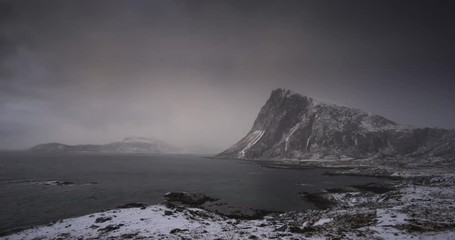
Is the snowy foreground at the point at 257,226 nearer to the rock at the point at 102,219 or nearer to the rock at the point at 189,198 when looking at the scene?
the rock at the point at 102,219

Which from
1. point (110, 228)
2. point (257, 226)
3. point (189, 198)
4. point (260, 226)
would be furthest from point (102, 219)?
point (189, 198)

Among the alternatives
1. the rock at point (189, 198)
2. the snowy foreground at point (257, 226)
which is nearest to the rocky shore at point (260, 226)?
the snowy foreground at point (257, 226)

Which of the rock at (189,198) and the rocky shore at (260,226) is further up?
the rocky shore at (260,226)

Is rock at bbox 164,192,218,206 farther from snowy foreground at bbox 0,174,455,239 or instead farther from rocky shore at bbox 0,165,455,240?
snowy foreground at bbox 0,174,455,239

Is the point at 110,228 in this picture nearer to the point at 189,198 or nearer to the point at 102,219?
the point at 102,219

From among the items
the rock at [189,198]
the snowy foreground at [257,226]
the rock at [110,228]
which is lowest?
the rock at [189,198]

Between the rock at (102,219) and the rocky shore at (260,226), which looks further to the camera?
the rock at (102,219)

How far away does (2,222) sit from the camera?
1665 inches

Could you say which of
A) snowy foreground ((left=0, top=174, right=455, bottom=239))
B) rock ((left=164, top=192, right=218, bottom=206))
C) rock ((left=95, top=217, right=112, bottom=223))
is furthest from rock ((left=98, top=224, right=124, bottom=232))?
rock ((left=164, top=192, right=218, bottom=206))

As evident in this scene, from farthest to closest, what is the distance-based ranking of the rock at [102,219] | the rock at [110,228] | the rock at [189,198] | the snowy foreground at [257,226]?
the rock at [189,198], the rock at [102,219], the rock at [110,228], the snowy foreground at [257,226]

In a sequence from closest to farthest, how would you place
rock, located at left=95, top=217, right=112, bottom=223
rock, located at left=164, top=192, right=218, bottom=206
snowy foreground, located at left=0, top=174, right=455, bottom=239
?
1. snowy foreground, located at left=0, top=174, right=455, bottom=239
2. rock, located at left=95, top=217, right=112, bottom=223
3. rock, located at left=164, top=192, right=218, bottom=206

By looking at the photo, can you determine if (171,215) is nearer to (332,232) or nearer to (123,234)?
(123,234)

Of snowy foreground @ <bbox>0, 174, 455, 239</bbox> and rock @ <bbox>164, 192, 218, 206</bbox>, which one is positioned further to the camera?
rock @ <bbox>164, 192, 218, 206</bbox>

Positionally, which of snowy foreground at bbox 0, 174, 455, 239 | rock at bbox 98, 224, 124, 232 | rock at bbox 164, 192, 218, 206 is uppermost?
snowy foreground at bbox 0, 174, 455, 239
